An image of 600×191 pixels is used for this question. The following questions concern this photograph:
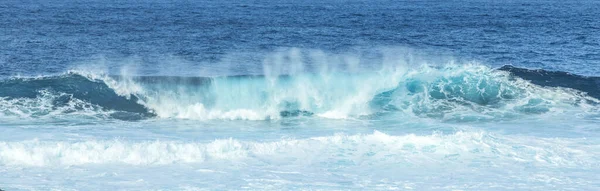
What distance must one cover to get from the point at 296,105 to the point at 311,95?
1.03 m

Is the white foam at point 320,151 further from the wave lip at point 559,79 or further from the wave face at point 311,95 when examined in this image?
the wave lip at point 559,79

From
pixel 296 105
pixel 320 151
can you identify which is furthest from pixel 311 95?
pixel 320 151

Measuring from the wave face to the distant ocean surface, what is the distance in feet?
0.26

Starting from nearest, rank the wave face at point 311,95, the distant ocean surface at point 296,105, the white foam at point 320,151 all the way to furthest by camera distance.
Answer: the distant ocean surface at point 296,105
the white foam at point 320,151
the wave face at point 311,95

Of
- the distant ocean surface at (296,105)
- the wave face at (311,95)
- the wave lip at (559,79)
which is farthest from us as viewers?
the wave lip at (559,79)

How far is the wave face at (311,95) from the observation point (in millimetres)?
26250

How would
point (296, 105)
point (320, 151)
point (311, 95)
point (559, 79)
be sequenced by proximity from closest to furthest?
1. point (320, 151)
2. point (296, 105)
3. point (311, 95)
4. point (559, 79)

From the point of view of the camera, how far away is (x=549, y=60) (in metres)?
35.4

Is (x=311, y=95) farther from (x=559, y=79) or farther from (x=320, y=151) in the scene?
(x=559, y=79)

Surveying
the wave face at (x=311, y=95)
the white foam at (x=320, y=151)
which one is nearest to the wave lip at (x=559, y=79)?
the wave face at (x=311, y=95)

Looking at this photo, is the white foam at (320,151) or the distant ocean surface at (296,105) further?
the white foam at (320,151)

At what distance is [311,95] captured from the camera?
27.9 meters

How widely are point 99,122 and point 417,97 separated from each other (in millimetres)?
10422

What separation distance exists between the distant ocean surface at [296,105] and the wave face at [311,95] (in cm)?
8
